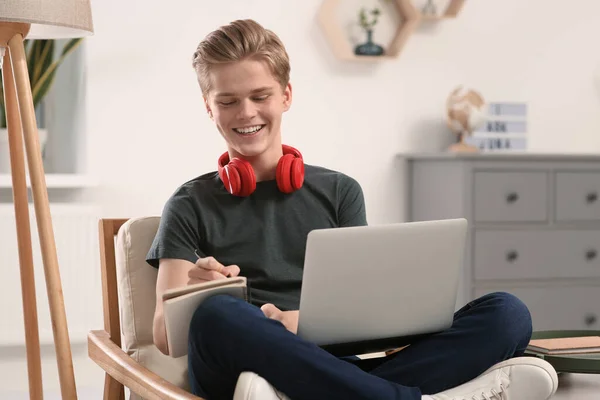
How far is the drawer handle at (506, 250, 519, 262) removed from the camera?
3621 mm

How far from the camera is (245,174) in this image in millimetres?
1854

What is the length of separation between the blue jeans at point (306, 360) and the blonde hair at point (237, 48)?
1.84 feet

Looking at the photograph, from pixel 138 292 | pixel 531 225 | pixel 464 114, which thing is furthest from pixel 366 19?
pixel 138 292

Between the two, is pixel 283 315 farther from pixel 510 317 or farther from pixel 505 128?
pixel 505 128

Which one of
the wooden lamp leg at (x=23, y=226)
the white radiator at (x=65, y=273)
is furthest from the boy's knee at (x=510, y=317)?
the white radiator at (x=65, y=273)

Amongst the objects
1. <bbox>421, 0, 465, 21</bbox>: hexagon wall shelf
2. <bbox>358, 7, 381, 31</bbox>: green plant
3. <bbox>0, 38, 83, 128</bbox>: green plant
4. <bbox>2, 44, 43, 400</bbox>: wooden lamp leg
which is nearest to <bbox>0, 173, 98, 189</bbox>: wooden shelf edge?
<bbox>0, 38, 83, 128</bbox>: green plant

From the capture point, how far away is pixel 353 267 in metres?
1.49

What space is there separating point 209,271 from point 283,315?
184mm

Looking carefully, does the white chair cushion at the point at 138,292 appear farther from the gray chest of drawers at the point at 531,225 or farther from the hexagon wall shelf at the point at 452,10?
the hexagon wall shelf at the point at 452,10

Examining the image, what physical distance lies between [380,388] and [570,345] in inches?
23.9

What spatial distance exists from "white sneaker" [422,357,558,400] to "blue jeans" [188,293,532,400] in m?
0.02

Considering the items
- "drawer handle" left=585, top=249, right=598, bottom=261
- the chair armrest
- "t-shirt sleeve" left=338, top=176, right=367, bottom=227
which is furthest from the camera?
"drawer handle" left=585, top=249, right=598, bottom=261

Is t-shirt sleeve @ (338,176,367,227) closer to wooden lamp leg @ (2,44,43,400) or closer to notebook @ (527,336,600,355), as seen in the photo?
notebook @ (527,336,600,355)

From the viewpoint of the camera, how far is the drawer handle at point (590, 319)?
3.72 metres
